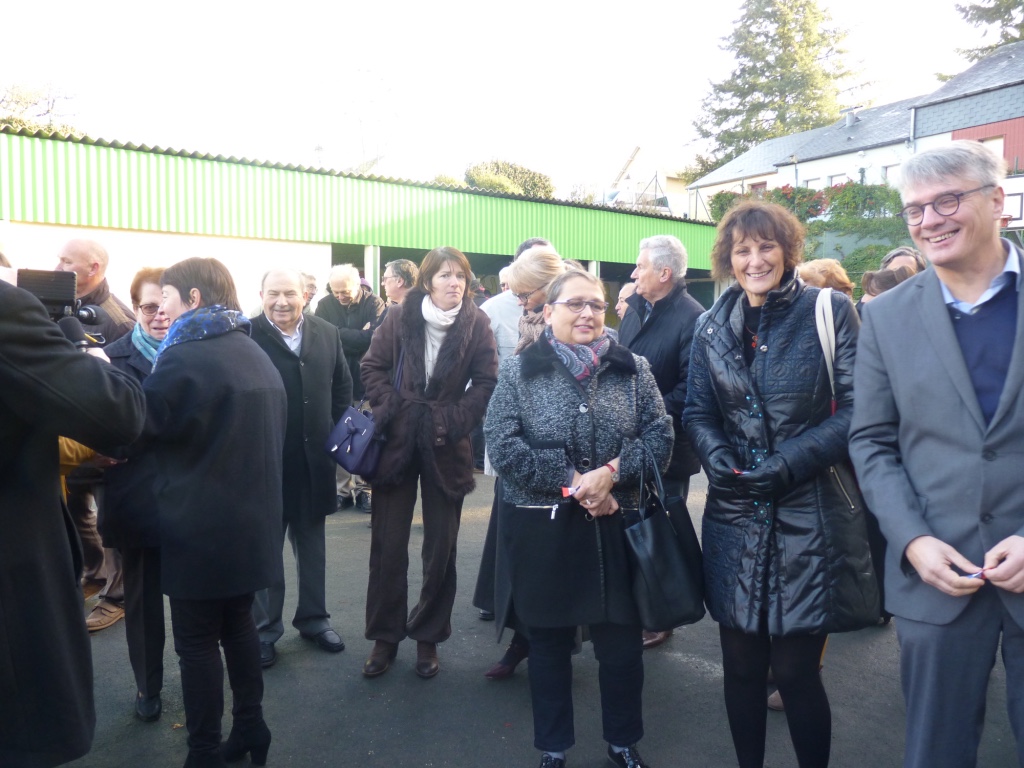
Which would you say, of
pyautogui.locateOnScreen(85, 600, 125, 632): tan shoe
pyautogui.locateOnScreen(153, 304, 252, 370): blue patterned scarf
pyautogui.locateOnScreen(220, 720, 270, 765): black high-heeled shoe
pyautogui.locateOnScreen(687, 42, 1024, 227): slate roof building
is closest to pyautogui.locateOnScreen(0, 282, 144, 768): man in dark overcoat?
pyautogui.locateOnScreen(153, 304, 252, 370): blue patterned scarf

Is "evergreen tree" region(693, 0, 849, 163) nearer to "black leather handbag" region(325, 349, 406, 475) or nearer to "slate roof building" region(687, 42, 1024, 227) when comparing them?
"slate roof building" region(687, 42, 1024, 227)

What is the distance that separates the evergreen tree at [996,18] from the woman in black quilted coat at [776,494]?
43124 millimetres

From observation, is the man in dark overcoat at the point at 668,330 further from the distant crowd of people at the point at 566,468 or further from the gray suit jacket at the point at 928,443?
the gray suit jacket at the point at 928,443

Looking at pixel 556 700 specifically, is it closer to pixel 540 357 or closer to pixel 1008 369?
pixel 540 357

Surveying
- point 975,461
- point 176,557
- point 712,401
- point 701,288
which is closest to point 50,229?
point 176,557

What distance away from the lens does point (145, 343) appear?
11.5 feet

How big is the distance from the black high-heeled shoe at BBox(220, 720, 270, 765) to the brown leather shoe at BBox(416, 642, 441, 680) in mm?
927

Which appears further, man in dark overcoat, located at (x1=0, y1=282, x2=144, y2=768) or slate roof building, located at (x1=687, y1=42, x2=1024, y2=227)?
slate roof building, located at (x1=687, y1=42, x2=1024, y2=227)

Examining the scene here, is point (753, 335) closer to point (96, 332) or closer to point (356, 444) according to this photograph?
Answer: point (356, 444)

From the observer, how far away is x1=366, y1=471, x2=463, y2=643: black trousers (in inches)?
155

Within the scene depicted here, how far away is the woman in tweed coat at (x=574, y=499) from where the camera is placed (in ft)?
9.66

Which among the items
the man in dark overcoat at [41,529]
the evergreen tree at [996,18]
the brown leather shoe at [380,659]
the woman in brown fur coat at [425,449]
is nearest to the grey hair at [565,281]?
the woman in brown fur coat at [425,449]

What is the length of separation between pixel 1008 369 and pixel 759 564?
98cm

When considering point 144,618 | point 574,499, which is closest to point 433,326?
point 574,499
